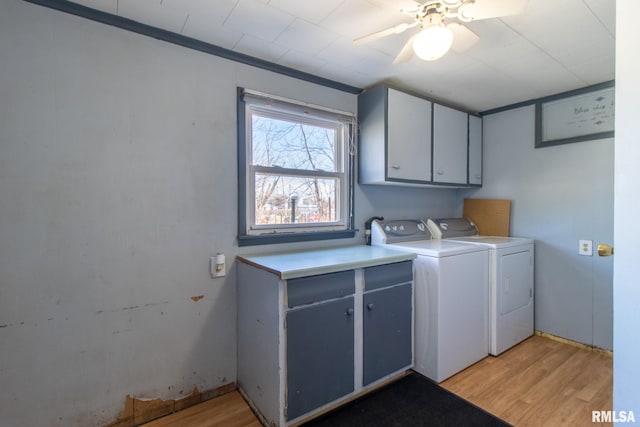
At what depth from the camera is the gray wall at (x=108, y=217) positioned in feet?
4.69

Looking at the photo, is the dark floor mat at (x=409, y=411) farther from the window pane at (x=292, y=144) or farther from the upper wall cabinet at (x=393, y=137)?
the window pane at (x=292, y=144)

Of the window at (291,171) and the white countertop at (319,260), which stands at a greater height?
the window at (291,171)

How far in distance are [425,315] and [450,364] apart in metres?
0.39

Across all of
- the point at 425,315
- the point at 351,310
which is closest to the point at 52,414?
the point at 351,310

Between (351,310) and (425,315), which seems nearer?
(351,310)

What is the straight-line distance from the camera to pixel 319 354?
166cm

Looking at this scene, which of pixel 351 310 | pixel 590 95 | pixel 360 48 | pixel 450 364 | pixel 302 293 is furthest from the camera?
pixel 590 95

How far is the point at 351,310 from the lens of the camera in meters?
1.78

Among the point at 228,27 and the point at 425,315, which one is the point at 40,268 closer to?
the point at 228,27

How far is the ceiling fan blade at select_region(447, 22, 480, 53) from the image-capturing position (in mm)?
1406

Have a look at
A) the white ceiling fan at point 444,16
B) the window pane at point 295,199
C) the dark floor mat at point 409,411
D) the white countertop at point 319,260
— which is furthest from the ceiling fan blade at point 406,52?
the dark floor mat at point 409,411

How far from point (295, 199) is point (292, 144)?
0.42 meters

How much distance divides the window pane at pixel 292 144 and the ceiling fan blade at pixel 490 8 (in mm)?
1305

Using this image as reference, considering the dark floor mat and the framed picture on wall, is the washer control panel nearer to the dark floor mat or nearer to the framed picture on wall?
the dark floor mat
